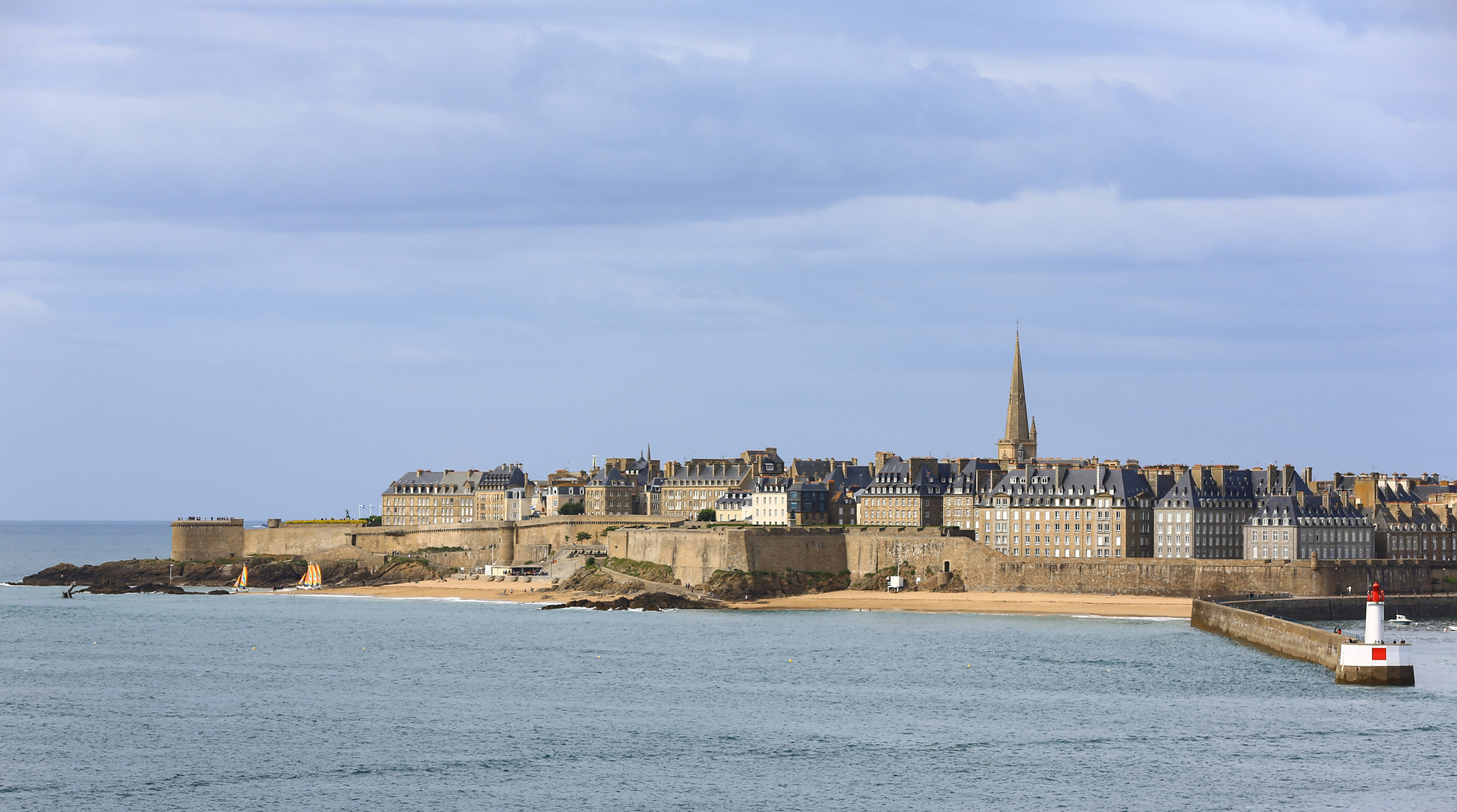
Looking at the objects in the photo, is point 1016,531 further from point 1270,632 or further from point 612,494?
point 612,494

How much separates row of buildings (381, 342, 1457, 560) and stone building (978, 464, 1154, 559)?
0.22ft

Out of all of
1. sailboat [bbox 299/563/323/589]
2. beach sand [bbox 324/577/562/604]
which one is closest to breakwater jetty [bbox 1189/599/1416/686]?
beach sand [bbox 324/577/562/604]

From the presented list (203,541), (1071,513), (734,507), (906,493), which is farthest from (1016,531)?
(203,541)

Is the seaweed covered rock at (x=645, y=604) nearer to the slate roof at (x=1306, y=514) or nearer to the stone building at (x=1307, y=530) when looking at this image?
the stone building at (x=1307, y=530)

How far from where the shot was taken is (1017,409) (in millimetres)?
95312

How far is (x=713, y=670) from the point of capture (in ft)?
155

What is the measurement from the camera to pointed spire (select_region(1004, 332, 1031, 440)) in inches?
3730

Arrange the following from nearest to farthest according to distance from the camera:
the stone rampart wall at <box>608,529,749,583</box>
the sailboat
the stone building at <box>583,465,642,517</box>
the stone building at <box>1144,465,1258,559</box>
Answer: the stone building at <box>1144,465,1258,559</box>, the stone rampart wall at <box>608,529,749,583</box>, the sailboat, the stone building at <box>583,465,642,517</box>

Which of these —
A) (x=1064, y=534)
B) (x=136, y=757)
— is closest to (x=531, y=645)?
(x=136, y=757)

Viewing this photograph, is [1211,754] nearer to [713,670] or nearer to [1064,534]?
[713,670]

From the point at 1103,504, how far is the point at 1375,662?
35.3 metres

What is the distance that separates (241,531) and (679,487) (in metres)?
27.1

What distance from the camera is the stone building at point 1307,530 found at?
232 ft

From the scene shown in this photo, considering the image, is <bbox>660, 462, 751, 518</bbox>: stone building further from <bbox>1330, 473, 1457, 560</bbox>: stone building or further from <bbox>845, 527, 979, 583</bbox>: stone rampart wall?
<bbox>1330, 473, 1457, 560</bbox>: stone building
